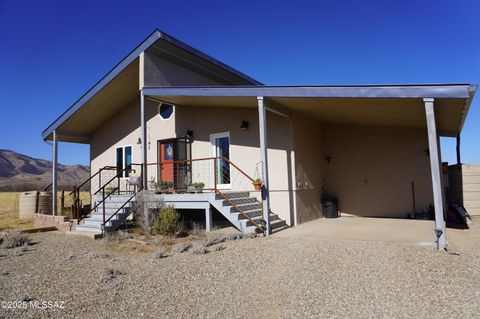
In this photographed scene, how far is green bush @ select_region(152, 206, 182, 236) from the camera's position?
905 centimetres

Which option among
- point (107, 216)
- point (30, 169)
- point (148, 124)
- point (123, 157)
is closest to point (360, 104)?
point (107, 216)

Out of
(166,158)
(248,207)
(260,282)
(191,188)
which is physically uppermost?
(166,158)

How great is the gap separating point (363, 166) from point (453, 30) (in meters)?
5.88

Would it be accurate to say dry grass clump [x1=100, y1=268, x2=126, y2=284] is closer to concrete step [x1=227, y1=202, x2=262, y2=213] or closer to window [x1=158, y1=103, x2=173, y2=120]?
concrete step [x1=227, y1=202, x2=262, y2=213]

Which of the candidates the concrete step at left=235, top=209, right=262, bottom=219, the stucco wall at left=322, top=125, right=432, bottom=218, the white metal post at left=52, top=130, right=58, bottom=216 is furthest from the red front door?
the stucco wall at left=322, top=125, right=432, bottom=218

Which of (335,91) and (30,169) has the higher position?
(30,169)

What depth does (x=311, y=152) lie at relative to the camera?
11836mm

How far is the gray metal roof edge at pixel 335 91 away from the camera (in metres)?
6.68

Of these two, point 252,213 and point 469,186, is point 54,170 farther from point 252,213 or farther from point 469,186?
point 469,186

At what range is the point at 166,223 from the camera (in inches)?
356

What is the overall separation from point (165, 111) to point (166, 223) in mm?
5220

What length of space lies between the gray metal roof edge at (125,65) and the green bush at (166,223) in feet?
17.2

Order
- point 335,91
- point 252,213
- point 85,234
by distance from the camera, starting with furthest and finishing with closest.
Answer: point 85,234 → point 252,213 → point 335,91

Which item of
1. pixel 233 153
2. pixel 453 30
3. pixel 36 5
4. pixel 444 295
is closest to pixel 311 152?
pixel 233 153
